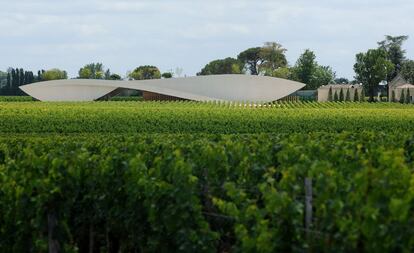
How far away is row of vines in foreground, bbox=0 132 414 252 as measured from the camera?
706 cm

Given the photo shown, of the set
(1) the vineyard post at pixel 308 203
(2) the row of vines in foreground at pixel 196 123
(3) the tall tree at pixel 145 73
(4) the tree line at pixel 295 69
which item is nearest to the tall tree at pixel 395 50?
(4) the tree line at pixel 295 69

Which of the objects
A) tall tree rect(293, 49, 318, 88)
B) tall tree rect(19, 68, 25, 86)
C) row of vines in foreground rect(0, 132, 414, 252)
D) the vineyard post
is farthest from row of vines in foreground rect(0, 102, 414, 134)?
tall tree rect(293, 49, 318, 88)

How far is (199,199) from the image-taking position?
8.77 meters

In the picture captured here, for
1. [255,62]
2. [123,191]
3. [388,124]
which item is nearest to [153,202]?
[123,191]

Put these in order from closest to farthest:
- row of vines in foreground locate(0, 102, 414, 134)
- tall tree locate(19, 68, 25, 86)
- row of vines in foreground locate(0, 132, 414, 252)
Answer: row of vines in foreground locate(0, 132, 414, 252) < row of vines in foreground locate(0, 102, 414, 134) < tall tree locate(19, 68, 25, 86)

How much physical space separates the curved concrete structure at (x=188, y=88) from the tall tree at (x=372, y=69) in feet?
72.2

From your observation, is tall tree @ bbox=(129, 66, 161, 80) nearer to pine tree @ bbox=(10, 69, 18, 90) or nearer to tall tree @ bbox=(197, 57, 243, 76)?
tall tree @ bbox=(197, 57, 243, 76)

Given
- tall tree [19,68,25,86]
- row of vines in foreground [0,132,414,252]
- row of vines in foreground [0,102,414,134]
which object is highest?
tall tree [19,68,25,86]

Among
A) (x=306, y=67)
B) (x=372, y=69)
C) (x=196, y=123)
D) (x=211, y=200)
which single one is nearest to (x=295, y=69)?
(x=306, y=67)

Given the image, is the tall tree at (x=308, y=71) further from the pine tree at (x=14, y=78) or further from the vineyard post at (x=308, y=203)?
the vineyard post at (x=308, y=203)

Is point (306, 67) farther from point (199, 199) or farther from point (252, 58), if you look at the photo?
point (199, 199)

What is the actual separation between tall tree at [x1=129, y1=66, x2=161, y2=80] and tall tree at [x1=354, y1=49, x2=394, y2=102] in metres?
43.1

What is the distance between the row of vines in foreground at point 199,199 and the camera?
23.2ft

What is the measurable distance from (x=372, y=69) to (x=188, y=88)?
30.1m
